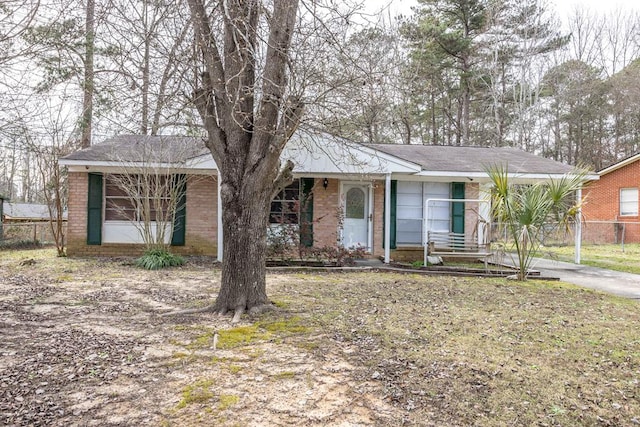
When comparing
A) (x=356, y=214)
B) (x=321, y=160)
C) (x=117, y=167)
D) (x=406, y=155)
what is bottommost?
(x=356, y=214)

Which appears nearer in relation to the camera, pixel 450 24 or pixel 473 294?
pixel 473 294

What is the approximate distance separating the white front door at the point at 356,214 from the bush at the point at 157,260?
15.4 ft

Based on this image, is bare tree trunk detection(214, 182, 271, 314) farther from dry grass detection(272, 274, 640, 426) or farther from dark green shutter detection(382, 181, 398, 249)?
dark green shutter detection(382, 181, 398, 249)

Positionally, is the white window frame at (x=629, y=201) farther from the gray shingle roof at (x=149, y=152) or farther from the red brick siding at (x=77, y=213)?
the red brick siding at (x=77, y=213)

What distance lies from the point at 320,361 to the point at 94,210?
32.9 ft

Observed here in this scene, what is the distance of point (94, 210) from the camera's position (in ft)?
37.9

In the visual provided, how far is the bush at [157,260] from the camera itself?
968 centimetres

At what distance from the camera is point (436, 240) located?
452 inches

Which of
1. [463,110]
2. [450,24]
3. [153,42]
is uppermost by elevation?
[450,24]

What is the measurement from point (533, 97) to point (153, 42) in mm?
25130

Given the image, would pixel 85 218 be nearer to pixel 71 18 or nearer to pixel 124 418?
pixel 71 18

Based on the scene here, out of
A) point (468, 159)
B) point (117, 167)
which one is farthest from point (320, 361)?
point (468, 159)

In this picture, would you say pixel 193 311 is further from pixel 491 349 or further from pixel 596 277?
pixel 596 277

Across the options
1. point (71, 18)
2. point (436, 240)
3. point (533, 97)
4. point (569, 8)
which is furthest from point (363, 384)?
point (569, 8)
